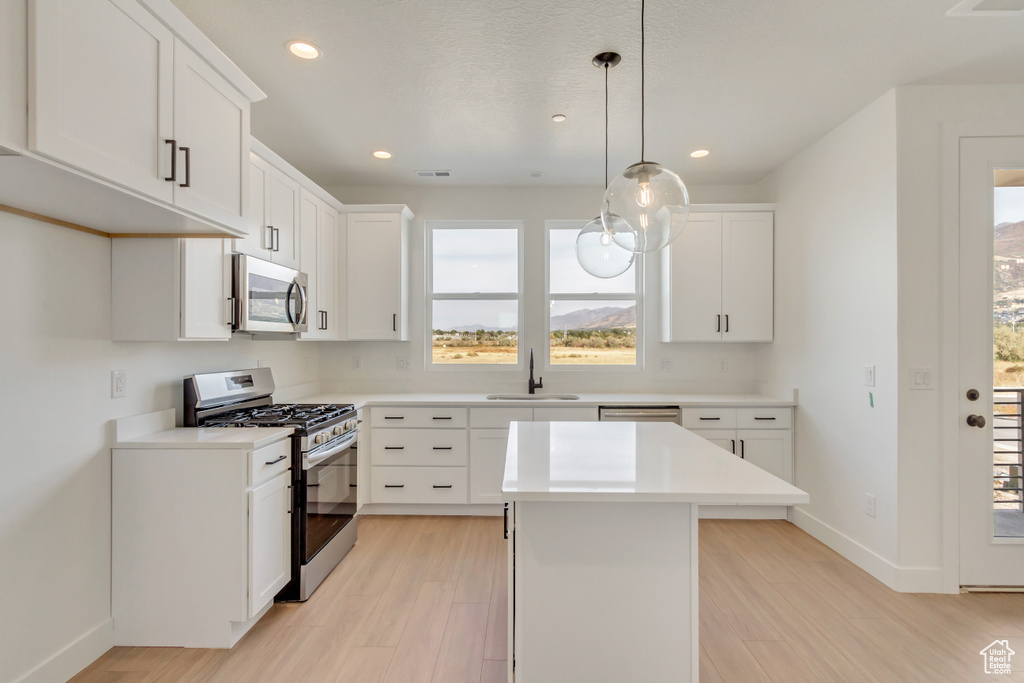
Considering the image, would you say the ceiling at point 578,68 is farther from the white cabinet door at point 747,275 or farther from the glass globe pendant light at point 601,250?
the white cabinet door at point 747,275

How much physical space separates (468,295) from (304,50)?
2433mm

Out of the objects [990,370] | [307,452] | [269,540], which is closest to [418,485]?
[307,452]

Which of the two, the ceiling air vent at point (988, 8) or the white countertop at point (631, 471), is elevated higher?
the ceiling air vent at point (988, 8)

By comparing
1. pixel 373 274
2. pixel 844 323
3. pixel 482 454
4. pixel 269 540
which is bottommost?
pixel 269 540

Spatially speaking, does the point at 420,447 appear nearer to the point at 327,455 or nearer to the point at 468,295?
the point at 327,455

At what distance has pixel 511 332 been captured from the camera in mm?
4418

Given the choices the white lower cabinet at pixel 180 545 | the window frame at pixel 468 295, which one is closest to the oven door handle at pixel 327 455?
the white lower cabinet at pixel 180 545

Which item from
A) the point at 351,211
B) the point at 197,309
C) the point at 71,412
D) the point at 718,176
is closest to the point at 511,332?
the point at 351,211

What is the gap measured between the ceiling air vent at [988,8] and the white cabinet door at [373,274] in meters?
3.44

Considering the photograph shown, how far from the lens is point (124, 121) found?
1522mm

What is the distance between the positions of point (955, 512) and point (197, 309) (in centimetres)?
401

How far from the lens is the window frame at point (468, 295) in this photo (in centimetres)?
437

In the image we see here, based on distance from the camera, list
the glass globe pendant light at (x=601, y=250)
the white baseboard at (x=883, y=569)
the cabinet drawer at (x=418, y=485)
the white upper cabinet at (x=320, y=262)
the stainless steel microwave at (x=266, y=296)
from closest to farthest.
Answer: the glass globe pendant light at (x=601, y=250), the stainless steel microwave at (x=266, y=296), the white baseboard at (x=883, y=569), the white upper cabinet at (x=320, y=262), the cabinet drawer at (x=418, y=485)
